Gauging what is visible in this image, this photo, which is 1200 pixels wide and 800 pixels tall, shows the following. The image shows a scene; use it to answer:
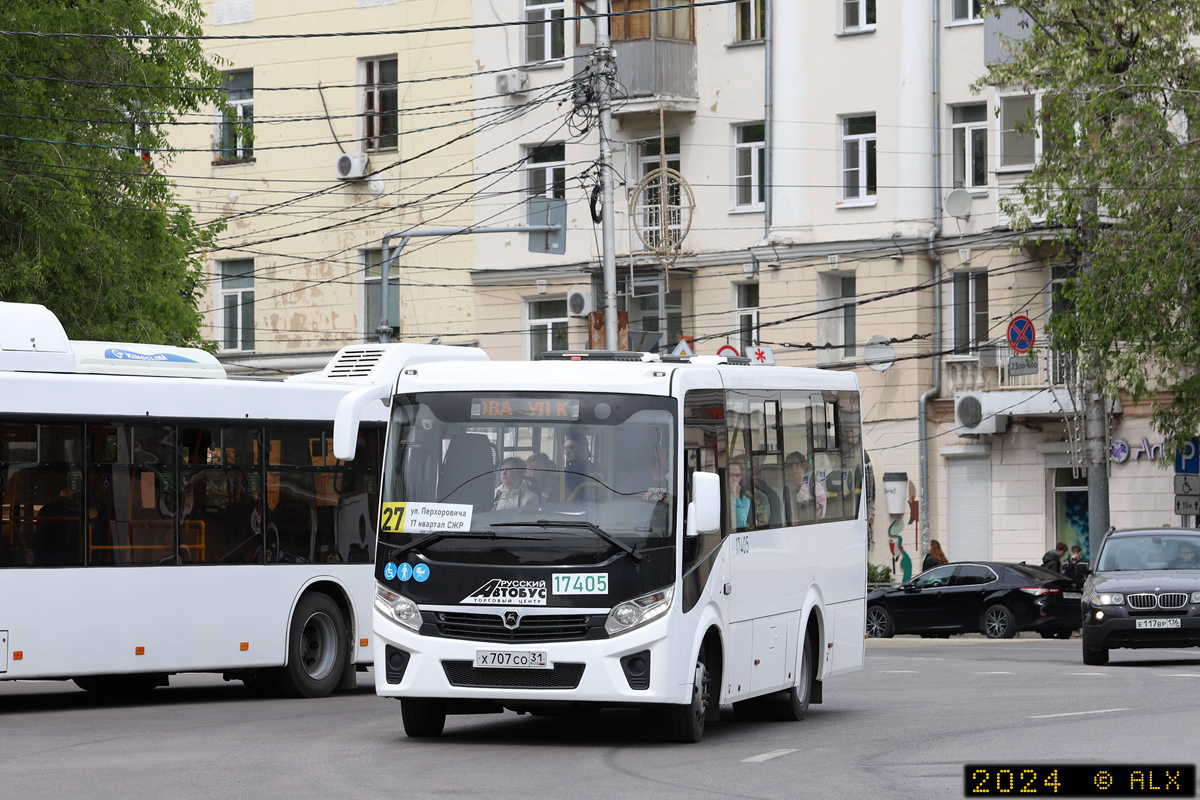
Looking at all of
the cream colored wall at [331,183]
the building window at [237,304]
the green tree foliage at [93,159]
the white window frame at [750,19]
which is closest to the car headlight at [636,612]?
the green tree foliage at [93,159]

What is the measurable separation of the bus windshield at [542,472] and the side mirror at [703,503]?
0.13m

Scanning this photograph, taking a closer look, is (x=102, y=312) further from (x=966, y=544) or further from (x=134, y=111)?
(x=966, y=544)

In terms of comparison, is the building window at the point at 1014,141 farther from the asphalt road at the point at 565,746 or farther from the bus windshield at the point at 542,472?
the bus windshield at the point at 542,472

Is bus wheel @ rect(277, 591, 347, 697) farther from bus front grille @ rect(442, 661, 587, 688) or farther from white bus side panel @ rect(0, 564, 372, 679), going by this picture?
bus front grille @ rect(442, 661, 587, 688)

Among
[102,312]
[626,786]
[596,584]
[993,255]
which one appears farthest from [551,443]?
[993,255]

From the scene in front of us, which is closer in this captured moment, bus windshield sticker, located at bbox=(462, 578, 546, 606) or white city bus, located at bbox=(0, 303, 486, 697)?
bus windshield sticker, located at bbox=(462, 578, 546, 606)

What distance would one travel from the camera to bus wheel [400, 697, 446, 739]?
14.3m

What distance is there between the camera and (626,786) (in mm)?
11656

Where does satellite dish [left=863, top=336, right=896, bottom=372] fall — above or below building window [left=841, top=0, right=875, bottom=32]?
below

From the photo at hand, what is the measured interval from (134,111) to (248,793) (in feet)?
60.9

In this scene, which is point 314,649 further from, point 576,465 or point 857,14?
point 857,14

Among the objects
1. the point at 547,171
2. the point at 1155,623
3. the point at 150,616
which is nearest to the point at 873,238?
the point at 547,171

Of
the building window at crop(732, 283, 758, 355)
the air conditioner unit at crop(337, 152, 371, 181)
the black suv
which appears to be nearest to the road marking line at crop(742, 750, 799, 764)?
the black suv

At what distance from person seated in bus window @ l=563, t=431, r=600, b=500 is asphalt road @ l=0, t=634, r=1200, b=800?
173 centimetres
